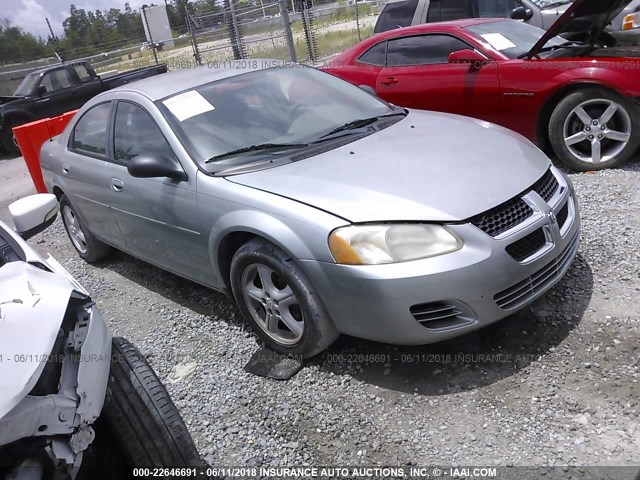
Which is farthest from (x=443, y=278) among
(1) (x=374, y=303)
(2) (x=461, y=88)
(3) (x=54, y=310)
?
(2) (x=461, y=88)

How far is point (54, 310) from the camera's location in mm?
1933

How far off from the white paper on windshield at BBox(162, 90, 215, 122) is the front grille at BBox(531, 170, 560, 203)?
2.04 m

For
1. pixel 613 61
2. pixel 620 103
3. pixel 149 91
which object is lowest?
pixel 620 103

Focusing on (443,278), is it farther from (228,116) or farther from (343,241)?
(228,116)

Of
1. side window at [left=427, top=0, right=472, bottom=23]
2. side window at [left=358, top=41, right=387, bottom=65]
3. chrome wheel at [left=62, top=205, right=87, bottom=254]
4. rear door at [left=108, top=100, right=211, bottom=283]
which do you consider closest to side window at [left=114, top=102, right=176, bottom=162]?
rear door at [left=108, top=100, right=211, bottom=283]

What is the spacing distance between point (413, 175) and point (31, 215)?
1.91 m

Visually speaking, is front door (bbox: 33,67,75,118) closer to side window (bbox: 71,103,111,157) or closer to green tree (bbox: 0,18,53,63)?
side window (bbox: 71,103,111,157)

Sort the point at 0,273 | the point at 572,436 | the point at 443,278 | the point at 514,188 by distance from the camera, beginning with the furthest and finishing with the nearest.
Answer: the point at 514,188 → the point at 443,278 → the point at 572,436 → the point at 0,273

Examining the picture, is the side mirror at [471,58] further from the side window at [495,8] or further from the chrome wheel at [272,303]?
the side window at [495,8]

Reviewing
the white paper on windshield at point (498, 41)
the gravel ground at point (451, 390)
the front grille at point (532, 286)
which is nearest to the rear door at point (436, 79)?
the white paper on windshield at point (498, 41)

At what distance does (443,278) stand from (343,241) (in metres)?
0.49

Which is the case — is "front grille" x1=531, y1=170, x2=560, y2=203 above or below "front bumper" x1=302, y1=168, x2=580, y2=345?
above

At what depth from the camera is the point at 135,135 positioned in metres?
3.87

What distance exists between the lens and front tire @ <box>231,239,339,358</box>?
2.86m
